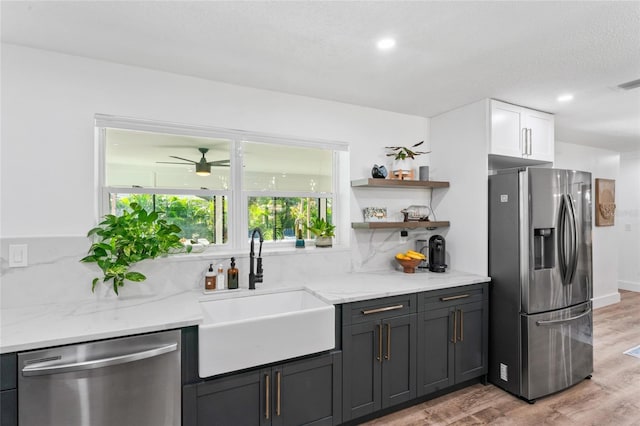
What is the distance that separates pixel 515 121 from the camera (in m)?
2.98

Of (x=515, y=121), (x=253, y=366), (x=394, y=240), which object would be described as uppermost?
(x=515, y=121)

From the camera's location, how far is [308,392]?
2.03 meters

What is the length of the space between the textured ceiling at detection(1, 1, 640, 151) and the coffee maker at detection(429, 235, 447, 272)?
4.08 ft

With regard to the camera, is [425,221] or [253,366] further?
[425,221]

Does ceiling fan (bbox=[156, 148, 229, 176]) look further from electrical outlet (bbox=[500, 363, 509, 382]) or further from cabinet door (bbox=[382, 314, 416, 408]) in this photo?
electrical outlet (bbox=[500, 363, 509, 382])

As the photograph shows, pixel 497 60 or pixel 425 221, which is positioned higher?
pixel 497 60

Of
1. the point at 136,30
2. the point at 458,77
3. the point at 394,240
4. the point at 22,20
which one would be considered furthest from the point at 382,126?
the point at 22,20

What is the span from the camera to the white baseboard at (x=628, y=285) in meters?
5.65

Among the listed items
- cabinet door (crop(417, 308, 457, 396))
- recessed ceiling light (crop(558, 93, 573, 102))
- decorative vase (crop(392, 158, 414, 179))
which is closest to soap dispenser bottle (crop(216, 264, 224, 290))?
cabinet door (crop(417, 308, 457, 396))

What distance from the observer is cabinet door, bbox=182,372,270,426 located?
1743 millimetres

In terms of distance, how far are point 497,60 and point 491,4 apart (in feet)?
2.15

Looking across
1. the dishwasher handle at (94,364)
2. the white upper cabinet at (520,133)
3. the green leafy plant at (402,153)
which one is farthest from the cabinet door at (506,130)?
the dishwasher handle at (94,364)

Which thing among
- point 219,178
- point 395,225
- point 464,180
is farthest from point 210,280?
point 464,180

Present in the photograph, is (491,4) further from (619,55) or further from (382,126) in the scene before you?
(382,126)
